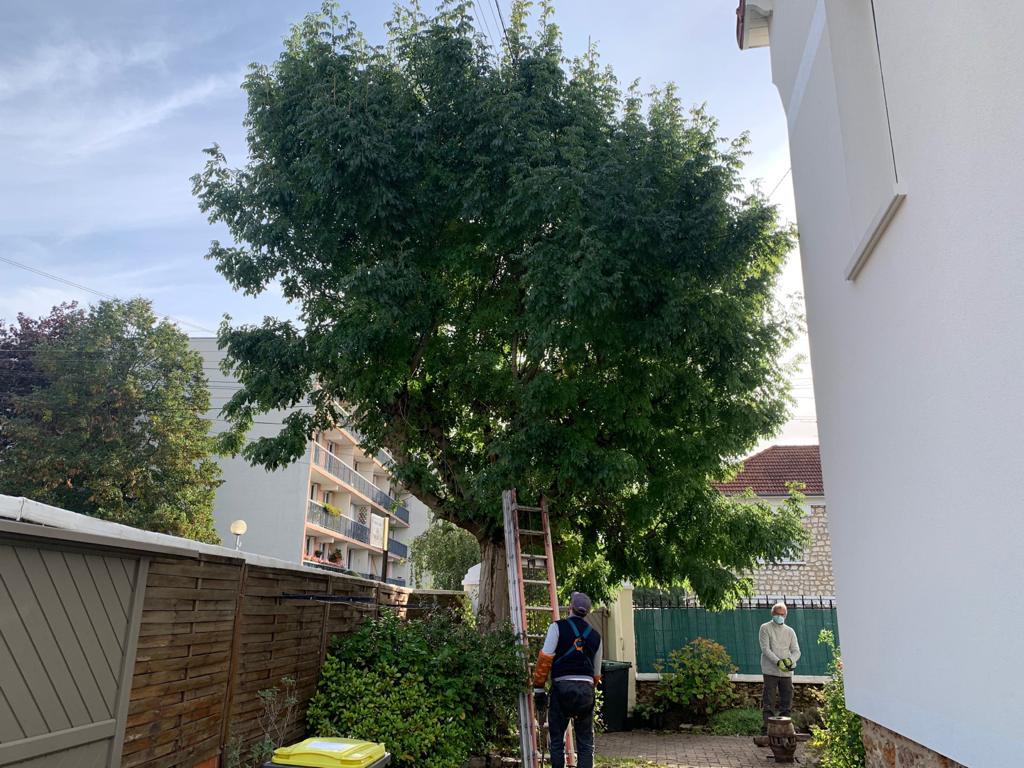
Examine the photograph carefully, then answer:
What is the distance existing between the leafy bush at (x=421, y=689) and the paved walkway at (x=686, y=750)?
2.73 metres

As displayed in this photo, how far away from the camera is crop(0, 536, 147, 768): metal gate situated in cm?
402

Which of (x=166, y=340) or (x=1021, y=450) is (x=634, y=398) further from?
(x=166, y=340)

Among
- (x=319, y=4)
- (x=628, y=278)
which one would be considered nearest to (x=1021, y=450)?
(x=628, y=278)

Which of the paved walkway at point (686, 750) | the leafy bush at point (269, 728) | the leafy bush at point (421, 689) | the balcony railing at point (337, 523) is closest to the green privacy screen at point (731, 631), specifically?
the paved walkway at point (686, 750)

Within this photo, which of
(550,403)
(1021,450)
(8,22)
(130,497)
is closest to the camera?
(1021,450)

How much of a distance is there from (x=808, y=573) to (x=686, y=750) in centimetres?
1330

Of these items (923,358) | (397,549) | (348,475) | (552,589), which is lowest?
(552,589)

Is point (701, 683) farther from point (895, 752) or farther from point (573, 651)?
point (895, 752)

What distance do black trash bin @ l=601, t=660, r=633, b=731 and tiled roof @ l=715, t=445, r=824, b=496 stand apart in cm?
1032

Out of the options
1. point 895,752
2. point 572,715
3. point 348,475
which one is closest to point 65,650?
point 895,752

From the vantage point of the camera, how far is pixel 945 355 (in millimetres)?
3959

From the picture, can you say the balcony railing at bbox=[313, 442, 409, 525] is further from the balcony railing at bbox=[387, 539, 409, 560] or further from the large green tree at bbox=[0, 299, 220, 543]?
the large green tree at bbox=[0, 299, 220, 543]

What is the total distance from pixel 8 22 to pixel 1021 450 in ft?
52.9

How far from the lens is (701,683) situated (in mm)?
14508
